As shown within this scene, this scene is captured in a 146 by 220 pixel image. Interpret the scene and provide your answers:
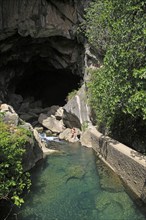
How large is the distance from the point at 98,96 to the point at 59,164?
4.50 meters

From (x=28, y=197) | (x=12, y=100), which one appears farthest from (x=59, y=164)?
(x=12, y=100)

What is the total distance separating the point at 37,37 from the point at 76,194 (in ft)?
59.8

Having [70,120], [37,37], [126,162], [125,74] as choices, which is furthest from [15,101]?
[126,162]

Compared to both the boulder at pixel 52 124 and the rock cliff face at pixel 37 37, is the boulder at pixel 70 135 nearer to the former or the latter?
the boulder at pixel 52 124

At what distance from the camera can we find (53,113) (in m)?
26.5

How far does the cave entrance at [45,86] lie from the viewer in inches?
1388

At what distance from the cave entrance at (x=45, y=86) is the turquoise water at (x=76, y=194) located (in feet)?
74.0

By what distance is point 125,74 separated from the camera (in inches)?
414

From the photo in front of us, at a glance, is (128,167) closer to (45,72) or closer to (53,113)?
(53,113)

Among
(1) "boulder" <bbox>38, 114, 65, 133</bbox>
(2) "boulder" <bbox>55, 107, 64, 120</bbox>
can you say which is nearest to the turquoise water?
(1) "boulder" <bbox>38, 114, 65, 133</bbox>

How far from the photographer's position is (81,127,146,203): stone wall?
875cm

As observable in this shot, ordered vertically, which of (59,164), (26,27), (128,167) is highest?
(26,27)

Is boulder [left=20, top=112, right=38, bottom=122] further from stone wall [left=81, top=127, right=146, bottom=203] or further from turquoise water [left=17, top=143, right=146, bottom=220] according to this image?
stone wall [left=81, top=127, right=146, bottom=203]

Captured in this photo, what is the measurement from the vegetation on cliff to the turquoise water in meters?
2.63
